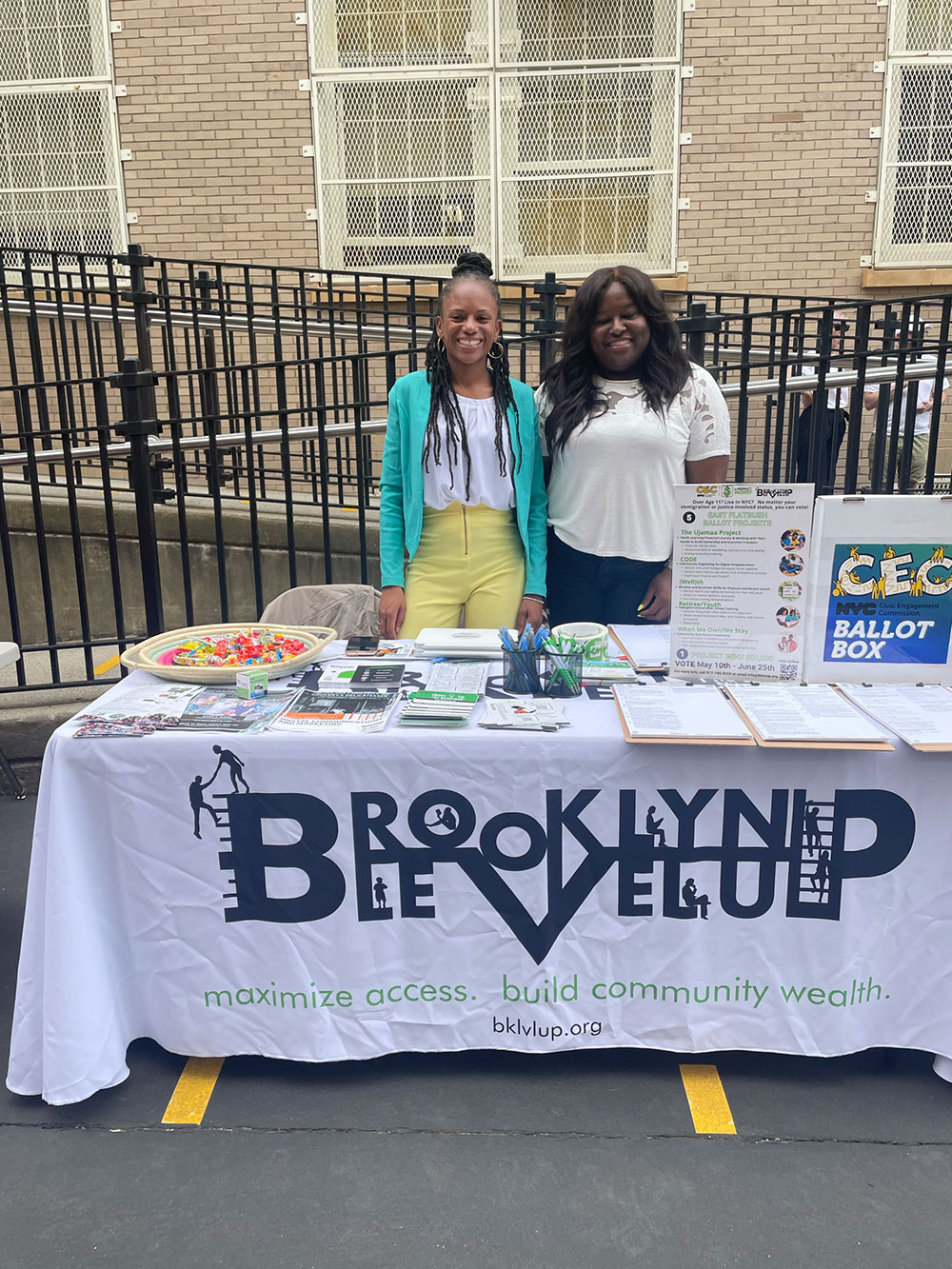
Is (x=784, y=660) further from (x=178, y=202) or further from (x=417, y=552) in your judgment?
(x=178, y=202)

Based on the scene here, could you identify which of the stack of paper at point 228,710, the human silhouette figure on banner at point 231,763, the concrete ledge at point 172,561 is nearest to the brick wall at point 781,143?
the concrete ledge at point 172,561

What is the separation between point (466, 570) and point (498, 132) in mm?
6448

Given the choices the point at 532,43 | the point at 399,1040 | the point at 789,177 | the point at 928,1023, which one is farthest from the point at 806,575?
the point at 532,43

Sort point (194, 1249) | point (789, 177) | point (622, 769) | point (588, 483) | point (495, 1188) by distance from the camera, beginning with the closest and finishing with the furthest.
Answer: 1. point (194, 1249)
2. point (495, 1188)
3. point (622, 769)
4. point (588, 483)
5. point (789, 177)

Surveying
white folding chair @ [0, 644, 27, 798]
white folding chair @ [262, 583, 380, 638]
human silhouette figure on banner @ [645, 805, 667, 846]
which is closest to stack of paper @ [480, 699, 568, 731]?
human silhouette figure on banner @ [645, 805, 667, 846]

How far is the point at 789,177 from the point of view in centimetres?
777

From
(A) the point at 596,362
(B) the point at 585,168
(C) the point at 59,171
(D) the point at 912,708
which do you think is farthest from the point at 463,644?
(C) the point at 59,171

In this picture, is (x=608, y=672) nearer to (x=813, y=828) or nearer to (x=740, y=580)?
(x=740, y=580)

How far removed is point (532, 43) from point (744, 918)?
26.2ft

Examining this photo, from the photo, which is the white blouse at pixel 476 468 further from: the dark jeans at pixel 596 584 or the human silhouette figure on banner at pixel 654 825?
the human silhouette figure on banner at pixel 654 825

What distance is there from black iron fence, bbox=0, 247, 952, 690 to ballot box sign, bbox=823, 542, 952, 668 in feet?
5.87

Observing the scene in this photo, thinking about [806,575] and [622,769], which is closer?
[622,769]

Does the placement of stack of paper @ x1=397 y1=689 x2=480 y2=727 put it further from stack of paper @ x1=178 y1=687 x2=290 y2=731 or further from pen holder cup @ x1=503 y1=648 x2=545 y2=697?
stack of paper @ x1=178 y1=687 x2=290 y2=731

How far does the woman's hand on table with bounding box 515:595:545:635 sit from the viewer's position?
115 inches
